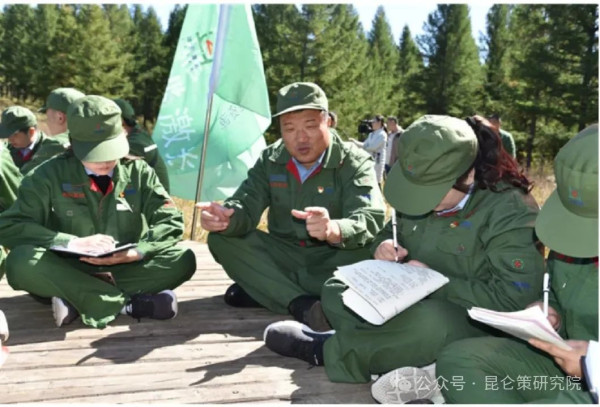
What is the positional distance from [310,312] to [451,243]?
0.91 meters

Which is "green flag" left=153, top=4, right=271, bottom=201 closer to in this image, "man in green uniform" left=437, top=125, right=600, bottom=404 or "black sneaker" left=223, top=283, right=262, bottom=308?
"black sneaker" left=223, top=283, right=262, bottom=308

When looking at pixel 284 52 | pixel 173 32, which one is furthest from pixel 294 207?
pixel 173 32

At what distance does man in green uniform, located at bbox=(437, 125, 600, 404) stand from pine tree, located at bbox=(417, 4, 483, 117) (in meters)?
27.1

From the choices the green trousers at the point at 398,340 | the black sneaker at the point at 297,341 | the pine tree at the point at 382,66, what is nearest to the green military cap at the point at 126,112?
the black sneaker at the point at 297,341

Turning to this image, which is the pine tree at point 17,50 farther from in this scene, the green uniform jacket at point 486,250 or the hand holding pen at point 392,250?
the green uniform jacket at point 486,250

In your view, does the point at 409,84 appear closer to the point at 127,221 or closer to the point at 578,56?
the point at 578,56

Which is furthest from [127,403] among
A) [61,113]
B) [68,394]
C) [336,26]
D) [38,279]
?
[336,26]

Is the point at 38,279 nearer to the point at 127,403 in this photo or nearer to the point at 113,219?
the point at 113,219

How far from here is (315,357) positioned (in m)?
2.71

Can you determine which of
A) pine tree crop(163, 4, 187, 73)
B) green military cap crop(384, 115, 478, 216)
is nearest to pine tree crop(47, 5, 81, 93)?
pine tree crop(163, 4, 187, 73)

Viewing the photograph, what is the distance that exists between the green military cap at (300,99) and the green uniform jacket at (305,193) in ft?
1.04

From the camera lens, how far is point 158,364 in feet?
8.96

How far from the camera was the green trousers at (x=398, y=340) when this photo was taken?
2.38 m

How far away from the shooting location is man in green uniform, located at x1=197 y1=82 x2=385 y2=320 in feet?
11.1
